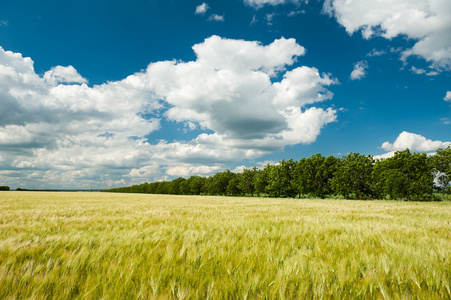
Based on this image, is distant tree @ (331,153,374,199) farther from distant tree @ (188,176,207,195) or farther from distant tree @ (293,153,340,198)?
distant tree @ (188,176,207,195)

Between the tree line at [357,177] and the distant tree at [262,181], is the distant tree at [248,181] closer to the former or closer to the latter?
the tree line at [357,177]

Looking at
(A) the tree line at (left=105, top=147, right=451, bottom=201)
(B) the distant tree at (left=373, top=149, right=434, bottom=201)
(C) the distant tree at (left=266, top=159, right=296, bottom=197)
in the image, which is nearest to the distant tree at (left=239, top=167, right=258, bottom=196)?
(A) the tree line at (left=105, top=147, right=451, bottom=201)

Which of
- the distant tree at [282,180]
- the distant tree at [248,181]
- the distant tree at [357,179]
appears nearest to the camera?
the distant tree at [357,179]

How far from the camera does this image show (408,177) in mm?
33406

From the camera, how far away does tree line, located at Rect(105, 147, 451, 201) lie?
1283 inches

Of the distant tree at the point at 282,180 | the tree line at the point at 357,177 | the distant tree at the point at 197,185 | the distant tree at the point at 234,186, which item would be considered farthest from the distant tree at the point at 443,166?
the distant tree at the point at 197,185

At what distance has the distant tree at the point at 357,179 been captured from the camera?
140 ft

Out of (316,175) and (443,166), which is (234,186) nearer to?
(316,175)

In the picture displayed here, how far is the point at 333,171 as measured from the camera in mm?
50688

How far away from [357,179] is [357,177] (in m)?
0.49

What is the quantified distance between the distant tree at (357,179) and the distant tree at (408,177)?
18.7 ft

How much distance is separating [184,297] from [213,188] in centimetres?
9008

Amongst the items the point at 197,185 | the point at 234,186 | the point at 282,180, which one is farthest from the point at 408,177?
the point at 197,185

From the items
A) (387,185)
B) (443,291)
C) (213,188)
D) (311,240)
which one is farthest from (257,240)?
(213,188)
